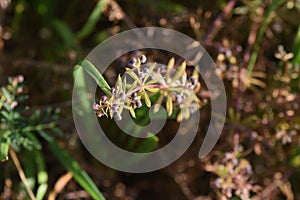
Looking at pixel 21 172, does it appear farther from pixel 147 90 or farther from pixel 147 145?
pixel 147 90

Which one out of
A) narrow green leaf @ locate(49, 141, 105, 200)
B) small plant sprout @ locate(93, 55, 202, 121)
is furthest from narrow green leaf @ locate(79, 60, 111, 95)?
narrow green leaf @ locate(49, 141, 105, 200)

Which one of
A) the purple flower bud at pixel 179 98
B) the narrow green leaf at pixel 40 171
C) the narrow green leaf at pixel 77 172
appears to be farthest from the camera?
the narrow green leaf at pixel 40 171

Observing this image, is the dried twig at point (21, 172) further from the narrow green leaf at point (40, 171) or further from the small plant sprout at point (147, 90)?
the small plant sprout at point (147, 90)

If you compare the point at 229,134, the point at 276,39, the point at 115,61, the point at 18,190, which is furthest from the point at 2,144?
the point at 276,39

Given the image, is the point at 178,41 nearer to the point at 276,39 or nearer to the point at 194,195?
the point at 276,39

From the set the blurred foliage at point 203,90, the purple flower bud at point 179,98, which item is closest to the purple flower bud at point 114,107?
the purple flower bud at point 179,98

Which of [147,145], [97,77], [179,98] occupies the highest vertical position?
[97,77]

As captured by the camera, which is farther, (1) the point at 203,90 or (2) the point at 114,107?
(1) the point at 203,90

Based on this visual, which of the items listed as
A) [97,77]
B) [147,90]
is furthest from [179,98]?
[97,77]
